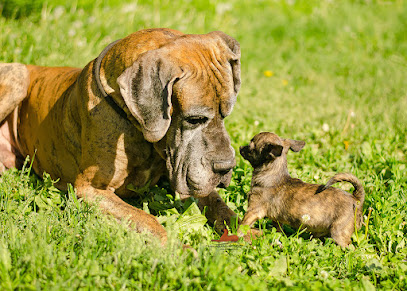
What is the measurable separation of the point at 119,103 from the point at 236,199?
135 centimetres

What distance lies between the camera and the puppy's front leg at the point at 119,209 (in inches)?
126

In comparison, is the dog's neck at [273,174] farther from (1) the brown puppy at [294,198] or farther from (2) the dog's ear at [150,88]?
(2) the dog's ear at [150,88]

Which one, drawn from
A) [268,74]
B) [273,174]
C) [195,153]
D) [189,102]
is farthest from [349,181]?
[268,74]

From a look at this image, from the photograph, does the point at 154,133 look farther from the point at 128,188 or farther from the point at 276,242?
the point at 276,242

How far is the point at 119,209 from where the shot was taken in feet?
11.1

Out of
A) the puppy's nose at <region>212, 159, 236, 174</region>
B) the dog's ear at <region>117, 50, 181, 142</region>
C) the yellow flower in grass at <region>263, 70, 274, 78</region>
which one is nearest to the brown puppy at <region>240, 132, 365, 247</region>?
the puppy's nose at <region>212, 159, 236, 174</region>

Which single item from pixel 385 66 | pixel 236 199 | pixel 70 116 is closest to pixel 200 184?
pixel 236 199

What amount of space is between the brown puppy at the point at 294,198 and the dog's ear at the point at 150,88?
0.95 meters

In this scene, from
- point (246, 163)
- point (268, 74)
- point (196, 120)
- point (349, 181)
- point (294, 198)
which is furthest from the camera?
point (268, 74)

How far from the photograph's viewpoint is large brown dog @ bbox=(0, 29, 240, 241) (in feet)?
9.64

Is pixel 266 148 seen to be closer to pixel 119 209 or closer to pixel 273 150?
pixel 273 150

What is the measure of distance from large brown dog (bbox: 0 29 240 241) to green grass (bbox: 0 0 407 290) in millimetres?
239

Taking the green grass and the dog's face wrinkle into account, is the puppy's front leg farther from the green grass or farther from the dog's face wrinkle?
the dog's face wrinkle

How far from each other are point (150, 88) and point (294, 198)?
51.4 inches
